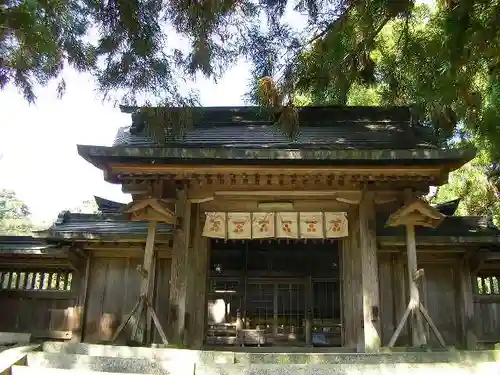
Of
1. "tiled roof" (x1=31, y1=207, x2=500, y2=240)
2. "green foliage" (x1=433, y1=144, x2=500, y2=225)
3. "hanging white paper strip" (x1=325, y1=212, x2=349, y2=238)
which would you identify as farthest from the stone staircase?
"green foliage" (x1=433, y1=144, x2=500, y2=225)

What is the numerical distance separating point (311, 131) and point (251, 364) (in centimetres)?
625

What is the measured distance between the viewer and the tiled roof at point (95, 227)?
9953 millimetres

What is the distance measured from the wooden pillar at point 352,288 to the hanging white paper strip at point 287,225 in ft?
3.33

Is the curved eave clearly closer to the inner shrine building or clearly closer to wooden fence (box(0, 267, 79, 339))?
the inner shrine building

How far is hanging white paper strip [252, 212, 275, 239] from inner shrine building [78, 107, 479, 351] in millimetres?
19

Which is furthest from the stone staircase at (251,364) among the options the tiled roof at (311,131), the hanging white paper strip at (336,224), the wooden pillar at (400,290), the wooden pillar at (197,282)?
the tiled roof at (311,131)

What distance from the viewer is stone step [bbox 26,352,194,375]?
613cm

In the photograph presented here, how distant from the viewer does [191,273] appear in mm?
9414

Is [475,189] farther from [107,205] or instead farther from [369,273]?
[107,205]

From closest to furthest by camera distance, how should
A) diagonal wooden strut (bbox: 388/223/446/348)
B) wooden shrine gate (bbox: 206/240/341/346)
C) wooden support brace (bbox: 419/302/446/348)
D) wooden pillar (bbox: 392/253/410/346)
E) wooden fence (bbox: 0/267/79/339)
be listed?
wooden support brace (bbox: 419/302/446/348), diagonal wooden strut (bbox: 388/223/446/348), wooden pillar (bbox: 392/253/410/346), wooden fence (bbox: 0/267/79/339), wooden shrine gate (bbox: 206/240/341/346)

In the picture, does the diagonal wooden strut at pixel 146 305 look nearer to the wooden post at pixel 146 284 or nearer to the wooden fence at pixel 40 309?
the wooden post at pixel 146 284

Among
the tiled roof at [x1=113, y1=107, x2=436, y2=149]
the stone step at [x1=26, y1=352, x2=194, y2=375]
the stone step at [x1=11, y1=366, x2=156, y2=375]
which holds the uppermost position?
the tiled roof at [x1=113, y1=107, x2=436, y2=149]

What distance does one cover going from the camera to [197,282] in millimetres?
9641

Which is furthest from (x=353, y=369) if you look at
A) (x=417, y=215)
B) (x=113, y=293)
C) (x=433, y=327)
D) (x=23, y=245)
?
(x=23, y=245)
